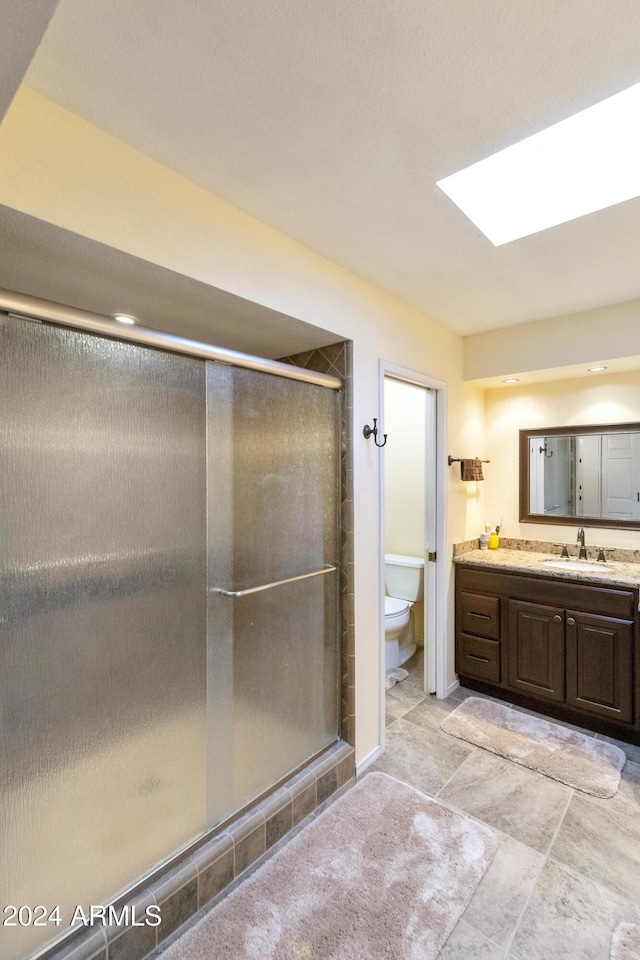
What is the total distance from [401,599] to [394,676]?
0.57 m

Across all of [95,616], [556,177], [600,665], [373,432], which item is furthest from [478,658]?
[556,177]

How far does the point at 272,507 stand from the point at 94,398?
801 mm

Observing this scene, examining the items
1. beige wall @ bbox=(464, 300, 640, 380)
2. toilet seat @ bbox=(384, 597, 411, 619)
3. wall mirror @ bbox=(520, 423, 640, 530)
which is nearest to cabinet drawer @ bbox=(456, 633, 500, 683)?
toilet seat @ bbox=(384, 597, 411, 619)

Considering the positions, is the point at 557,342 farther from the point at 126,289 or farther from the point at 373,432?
the point at 126,289

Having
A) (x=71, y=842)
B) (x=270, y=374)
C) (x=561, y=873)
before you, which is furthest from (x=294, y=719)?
(x=270, y=374)

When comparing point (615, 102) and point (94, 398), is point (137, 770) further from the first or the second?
point (615, 102)

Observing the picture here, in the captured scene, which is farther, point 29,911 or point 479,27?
point 29,911

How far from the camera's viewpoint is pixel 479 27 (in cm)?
93

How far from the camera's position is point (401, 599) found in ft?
11.2

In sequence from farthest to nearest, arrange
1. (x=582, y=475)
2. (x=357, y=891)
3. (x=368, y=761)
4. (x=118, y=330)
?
A: (x=582, y=475) < (x=368, y=761) < (x=357, y=891) < (x=118, y=330)

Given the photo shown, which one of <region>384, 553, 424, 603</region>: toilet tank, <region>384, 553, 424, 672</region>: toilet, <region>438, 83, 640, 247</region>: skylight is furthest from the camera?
<region>384, 553, 424, 603</region>: toilet tank

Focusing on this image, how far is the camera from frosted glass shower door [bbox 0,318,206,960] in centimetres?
114

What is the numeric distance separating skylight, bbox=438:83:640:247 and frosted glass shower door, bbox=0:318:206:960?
123 centimetres

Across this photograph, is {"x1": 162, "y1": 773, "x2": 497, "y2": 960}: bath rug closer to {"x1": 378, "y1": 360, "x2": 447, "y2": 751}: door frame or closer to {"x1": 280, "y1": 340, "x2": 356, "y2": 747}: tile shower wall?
{"x1": 280, "y1": 340, "x2": 356, "y2": 747}: tile shower wall
